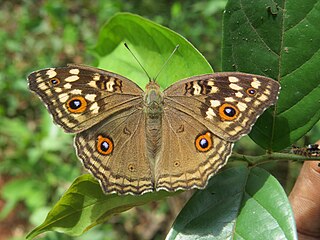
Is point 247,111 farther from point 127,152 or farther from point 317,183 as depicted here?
point 317,183

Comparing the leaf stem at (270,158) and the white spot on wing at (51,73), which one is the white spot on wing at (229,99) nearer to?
the leaf stem at (270,158)

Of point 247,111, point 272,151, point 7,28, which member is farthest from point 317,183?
point 7,28

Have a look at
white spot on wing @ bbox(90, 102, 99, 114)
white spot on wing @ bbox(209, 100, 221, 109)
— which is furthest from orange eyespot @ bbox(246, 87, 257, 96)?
white spot on wing @ bbox(90, 102, 99, 114)

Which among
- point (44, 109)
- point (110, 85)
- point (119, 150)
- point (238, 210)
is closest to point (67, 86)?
point (110, 85)

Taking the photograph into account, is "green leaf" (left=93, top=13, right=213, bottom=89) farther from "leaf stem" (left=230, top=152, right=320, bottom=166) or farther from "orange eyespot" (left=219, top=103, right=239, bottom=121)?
"leaf stem" (left=230, top=152, right=320, bottom=166)

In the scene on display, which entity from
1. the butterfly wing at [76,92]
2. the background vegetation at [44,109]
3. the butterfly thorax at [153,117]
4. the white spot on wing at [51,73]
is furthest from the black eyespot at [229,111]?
the background vegetation at [44,109]

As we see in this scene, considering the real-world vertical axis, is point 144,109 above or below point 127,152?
above
